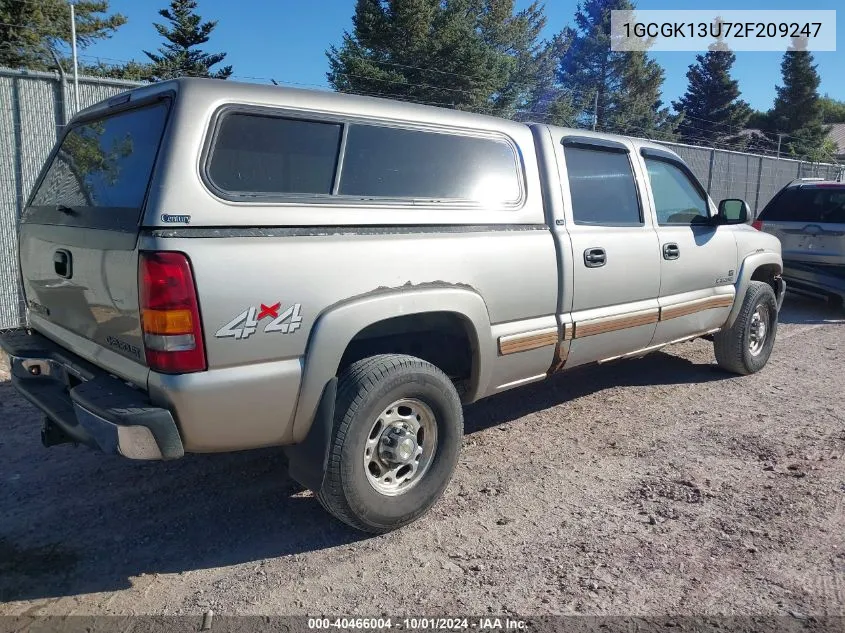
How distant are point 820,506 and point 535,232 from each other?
214cm

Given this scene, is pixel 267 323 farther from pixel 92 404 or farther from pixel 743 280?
pixel 743 280

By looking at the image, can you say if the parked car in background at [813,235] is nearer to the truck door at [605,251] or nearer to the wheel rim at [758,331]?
the wheel rim at [758,331]

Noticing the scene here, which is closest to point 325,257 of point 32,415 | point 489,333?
point 489,333

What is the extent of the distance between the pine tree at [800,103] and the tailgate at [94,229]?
183 feet

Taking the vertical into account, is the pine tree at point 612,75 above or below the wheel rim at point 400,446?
above

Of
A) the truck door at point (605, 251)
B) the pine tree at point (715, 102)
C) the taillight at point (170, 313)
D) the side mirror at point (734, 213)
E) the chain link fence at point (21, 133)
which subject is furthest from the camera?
the pine tree at point (715, 102)

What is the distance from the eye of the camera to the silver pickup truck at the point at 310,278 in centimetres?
261

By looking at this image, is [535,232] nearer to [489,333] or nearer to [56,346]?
[489,333]

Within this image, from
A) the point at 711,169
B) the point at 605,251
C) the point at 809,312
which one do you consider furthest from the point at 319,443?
the point at 711,169

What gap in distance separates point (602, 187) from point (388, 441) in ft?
7.88

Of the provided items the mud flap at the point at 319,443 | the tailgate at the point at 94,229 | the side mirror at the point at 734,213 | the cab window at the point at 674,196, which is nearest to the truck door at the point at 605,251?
the cab window at the point at 674,196

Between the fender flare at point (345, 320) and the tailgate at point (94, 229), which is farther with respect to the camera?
the fender flare at point (345, 320)

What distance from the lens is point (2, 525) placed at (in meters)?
3.27

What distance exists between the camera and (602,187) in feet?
14.8
